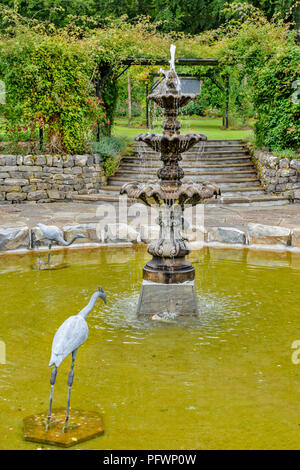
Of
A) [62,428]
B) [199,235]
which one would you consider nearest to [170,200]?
[199,235]

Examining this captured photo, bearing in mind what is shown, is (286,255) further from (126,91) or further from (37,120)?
(126,91)

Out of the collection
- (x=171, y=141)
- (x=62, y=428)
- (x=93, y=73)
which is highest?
(x=93, y=73)

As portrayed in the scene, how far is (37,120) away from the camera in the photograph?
13.5 metres

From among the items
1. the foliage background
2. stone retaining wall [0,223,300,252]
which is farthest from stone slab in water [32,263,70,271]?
the foliage background

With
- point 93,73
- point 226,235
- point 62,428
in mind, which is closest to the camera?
point 62,428

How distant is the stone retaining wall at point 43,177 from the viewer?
13.3 m

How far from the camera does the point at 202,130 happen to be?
22.2 m

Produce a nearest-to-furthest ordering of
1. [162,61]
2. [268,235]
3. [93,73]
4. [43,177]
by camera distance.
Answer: [268,235] → [43,177] → [93,73] → [162,61]

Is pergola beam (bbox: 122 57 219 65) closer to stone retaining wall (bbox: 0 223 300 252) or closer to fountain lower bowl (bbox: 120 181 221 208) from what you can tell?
stone retaining wall (bbox: 0 223 300 252)

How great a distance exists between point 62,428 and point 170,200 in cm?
322

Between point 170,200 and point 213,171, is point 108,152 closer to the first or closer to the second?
point 213,171

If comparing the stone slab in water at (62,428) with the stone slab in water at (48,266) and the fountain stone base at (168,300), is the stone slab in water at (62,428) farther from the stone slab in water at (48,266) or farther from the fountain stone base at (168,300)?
the stone slab in water at (48,266)

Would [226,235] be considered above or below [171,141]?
below

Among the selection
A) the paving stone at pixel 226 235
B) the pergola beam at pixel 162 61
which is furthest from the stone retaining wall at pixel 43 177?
the paving stone at pixel 226 235
